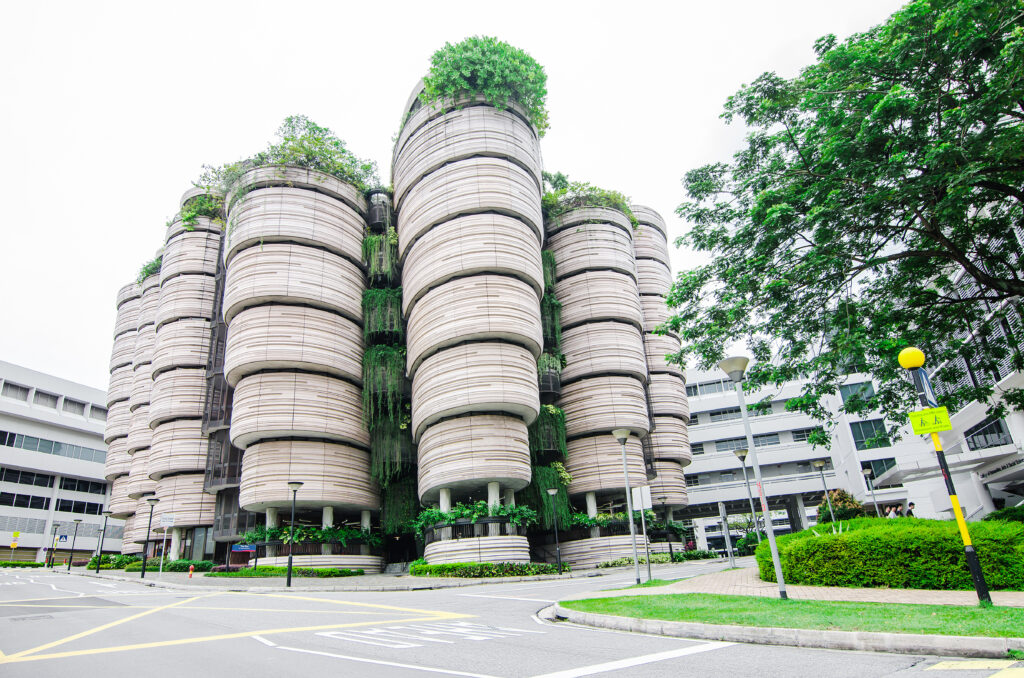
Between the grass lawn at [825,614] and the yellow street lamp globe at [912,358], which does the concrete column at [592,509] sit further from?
the yellow street lamp globe at [912,358]

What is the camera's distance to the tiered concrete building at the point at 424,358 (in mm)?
34062

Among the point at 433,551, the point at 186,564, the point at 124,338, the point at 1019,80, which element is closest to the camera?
the point at 1019,80

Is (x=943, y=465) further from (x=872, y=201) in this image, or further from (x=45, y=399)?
(x=45, y=399)

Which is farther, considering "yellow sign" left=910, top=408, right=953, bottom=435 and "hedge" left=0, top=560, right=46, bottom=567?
"hedge" left=0, top=560, right=46, bottom=567

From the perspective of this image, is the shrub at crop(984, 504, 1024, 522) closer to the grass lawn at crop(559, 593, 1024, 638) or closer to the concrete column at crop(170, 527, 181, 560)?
the grass lawn at crop(559, 593, 1024, 638)

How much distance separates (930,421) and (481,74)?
3652 centimetres

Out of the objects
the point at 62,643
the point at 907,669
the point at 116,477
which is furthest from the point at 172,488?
the point at 907,669

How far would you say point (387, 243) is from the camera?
43.4m

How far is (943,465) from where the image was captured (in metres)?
9.24

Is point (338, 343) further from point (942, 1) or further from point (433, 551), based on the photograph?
point (942, 1)

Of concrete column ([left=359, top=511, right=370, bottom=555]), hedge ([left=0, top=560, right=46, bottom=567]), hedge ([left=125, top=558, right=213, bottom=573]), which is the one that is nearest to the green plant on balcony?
concrete column ([left=359, top=511, right=370, bottom=555])

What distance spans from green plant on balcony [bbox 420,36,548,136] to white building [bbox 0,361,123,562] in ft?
205

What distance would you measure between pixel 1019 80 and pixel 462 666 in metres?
14.8

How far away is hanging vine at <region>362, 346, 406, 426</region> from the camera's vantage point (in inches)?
1544
